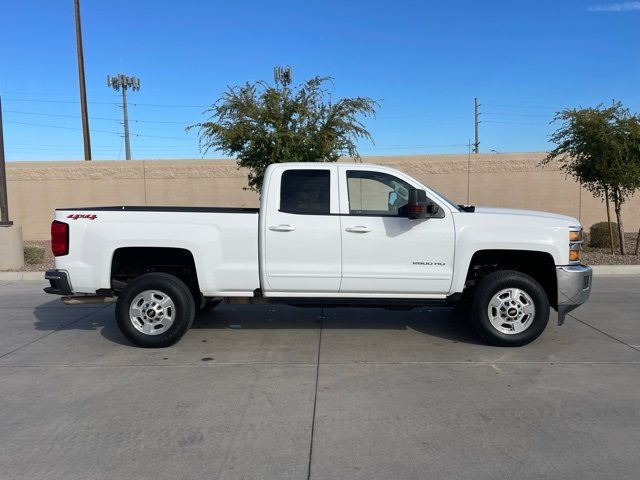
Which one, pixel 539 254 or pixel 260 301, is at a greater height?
pixel 539 254

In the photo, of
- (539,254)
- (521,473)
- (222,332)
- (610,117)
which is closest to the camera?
(521,473)

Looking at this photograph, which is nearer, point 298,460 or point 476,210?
point 298,460

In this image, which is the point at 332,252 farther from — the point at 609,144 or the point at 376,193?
the point at 609,144

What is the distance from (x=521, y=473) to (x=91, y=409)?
133 inches

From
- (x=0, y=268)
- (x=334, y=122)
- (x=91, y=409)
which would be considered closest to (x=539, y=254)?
(x=91, y=409)

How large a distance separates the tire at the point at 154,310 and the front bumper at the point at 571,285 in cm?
416

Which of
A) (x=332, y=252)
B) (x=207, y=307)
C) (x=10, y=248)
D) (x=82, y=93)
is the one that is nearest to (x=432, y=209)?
(x=332, y=252)

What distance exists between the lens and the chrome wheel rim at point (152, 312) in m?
6.14

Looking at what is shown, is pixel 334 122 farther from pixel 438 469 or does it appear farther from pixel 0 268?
pixel 438 469

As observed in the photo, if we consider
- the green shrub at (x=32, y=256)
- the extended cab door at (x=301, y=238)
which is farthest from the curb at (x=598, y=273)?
the extended cab door at (x=301, y=238)

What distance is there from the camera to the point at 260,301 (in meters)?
6.25

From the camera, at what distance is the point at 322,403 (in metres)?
4.54

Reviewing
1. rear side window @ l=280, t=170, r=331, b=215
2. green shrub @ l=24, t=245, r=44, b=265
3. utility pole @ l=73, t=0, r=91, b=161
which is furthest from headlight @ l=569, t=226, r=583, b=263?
utility pole @ l=73, t=0, r=91, b=161

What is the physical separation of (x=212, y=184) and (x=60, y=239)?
13.7 metres
